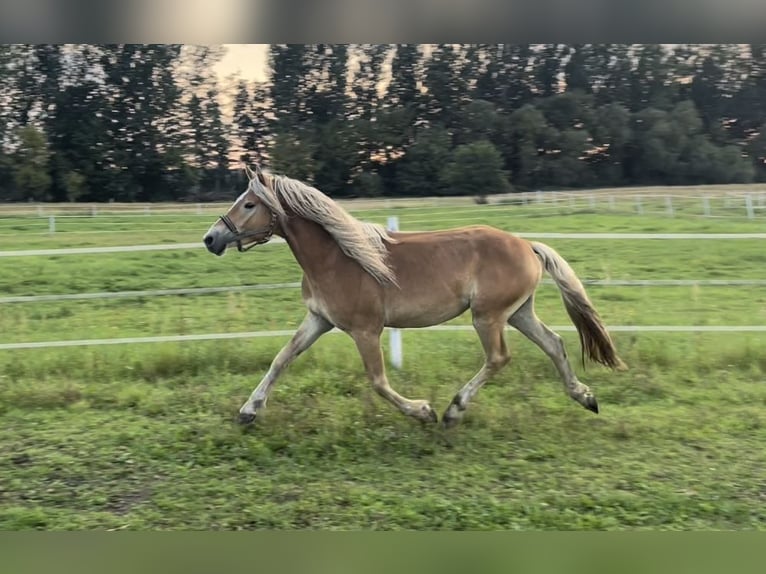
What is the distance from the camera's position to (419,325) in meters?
2.87

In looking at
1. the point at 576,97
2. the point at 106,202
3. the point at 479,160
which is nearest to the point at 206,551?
the point at 106,202

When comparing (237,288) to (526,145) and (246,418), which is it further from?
(526,145)

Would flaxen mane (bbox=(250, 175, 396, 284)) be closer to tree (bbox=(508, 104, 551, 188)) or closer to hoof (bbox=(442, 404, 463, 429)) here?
hoof (bbox=(442, 404, 463, 429))

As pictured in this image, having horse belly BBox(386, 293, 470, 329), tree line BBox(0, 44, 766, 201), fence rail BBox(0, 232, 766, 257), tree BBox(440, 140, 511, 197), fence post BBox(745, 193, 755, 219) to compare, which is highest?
tree line BBox(0, 44, 766, 201)

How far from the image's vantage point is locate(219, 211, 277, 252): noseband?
2.74 metres

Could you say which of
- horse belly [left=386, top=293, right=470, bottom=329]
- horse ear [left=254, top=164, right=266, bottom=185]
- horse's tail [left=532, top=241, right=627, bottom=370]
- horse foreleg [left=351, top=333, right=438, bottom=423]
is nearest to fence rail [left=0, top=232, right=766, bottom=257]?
horse's tail [left=532, top=241, right=627, bottom=370]

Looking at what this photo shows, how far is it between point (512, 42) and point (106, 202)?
1.93m

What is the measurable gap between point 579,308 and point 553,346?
196 millimetres

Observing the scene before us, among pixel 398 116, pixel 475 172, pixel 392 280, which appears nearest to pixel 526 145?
pixel 475 172

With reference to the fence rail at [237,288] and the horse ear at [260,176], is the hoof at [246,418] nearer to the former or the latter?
the fence rail at [237,288]

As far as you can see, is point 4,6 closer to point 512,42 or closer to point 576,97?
point 512,42

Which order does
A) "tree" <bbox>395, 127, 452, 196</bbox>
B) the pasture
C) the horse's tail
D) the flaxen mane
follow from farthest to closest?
1. "tree" <bbox>395, 127, 452, 196</bbox>
2. the horse's tail
3. the flaxen mane
4. the pasture

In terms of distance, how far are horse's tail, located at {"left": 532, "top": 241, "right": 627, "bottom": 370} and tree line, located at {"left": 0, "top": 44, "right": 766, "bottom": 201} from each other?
355 mm

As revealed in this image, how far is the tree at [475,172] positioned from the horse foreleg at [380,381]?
747 mm
